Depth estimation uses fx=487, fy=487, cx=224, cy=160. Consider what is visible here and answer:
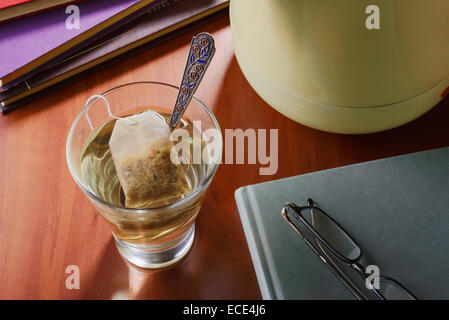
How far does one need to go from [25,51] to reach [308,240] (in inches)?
15.5

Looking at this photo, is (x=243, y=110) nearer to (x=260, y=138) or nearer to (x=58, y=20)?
(x=260, y=138)

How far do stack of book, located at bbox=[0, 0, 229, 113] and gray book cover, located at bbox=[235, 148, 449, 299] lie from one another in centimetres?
26

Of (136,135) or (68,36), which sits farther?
(68,36)

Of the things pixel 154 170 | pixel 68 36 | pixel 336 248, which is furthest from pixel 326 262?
pixel 68 36

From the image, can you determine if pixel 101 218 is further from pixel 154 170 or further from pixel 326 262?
pixel 326 262

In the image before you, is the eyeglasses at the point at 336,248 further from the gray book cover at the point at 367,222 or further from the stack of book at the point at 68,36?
the stack of book at the point at 68,36

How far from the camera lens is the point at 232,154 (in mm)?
551

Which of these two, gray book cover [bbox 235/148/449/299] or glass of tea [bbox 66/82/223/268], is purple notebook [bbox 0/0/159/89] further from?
gray book cover [bbox 235/148/449/299]

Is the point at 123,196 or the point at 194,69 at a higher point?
the point at 194,69

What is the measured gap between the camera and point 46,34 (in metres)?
0.59

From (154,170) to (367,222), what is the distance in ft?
0.69

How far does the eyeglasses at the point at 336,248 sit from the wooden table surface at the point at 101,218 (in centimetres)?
7

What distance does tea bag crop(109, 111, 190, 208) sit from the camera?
1.46 ft
